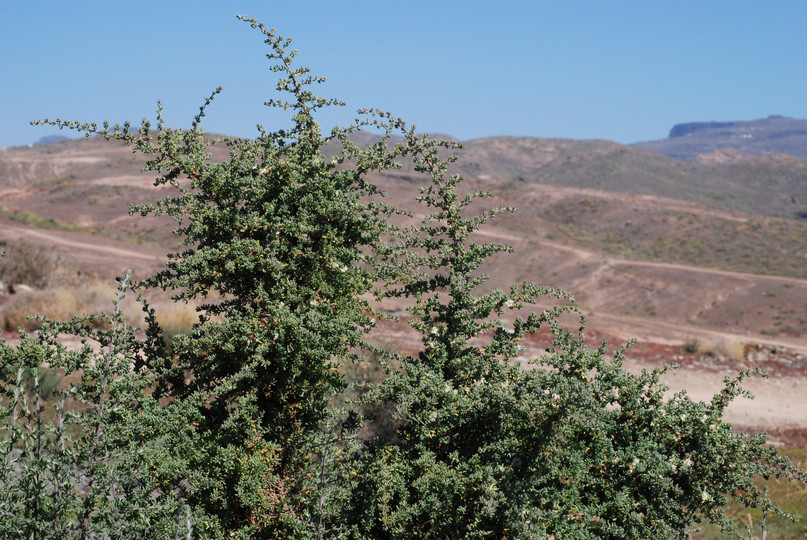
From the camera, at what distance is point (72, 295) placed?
1894 cm

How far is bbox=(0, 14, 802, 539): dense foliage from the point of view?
13.1 ft

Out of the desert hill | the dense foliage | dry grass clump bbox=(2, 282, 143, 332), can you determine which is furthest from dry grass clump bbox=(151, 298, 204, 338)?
the dense foliage

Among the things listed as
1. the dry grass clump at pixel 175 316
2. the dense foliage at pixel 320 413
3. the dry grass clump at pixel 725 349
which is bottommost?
the dry grass clump at pixel 725 349

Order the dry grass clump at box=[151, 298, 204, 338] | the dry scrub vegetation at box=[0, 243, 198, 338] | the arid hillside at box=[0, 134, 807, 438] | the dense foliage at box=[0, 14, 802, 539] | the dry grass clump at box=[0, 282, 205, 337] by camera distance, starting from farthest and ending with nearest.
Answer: the arid hillside at box=[0, 134, 807, 438] < the dry scrub vegetation at box=[0, 243, 198, 338] < the dry grass clump at box=[0, 282, 205, 337] < the dry grass clump at box=[151, 298, 204, 338] < the dense foliage at box=[0, 14, 802, 539]

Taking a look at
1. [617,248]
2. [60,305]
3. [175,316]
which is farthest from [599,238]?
[60,305]

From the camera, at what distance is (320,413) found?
482 cm

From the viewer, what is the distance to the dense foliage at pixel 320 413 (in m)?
3.98

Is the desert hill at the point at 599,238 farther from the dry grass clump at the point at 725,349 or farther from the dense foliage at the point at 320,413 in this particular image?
the dense foliage at the point at 320,413

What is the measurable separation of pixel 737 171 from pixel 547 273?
6796 cm

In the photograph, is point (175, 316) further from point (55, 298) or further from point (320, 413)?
point (320, 413)

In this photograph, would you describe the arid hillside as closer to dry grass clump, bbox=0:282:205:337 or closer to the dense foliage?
dry grass clump, bbox=0:282:205:337

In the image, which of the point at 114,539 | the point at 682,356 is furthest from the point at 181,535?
the point at 682,356

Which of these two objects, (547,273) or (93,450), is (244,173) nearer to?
(93,450)

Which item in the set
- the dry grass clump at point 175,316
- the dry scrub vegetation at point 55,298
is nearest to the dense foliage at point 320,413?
the dry scrub vegetation at point 55,298
